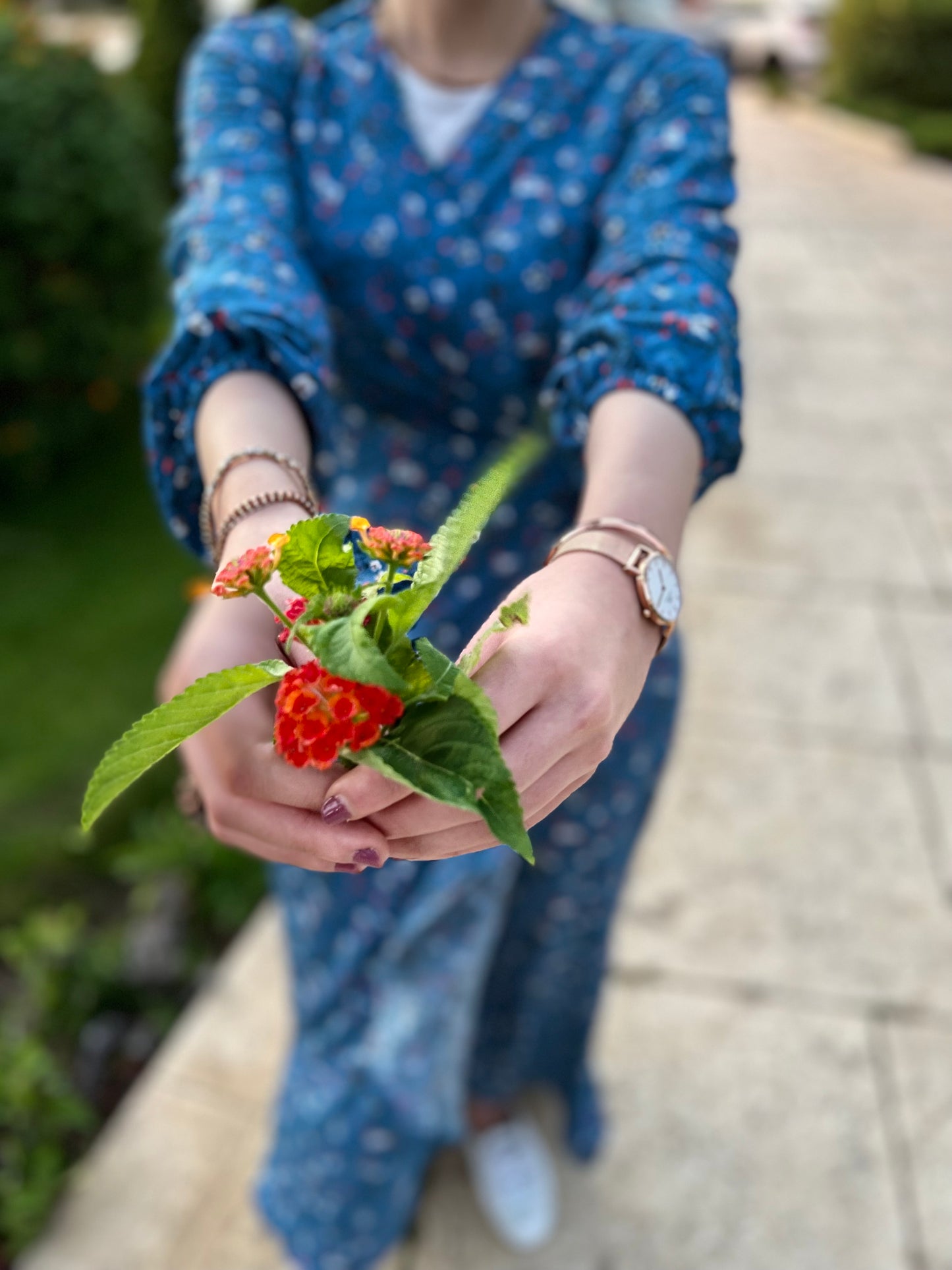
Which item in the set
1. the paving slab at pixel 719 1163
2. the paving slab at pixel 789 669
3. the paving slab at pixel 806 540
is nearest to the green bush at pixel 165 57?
the paving slab at pixel 806 540

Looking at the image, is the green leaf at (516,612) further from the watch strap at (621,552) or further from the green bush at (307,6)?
the green bush at (307,6)

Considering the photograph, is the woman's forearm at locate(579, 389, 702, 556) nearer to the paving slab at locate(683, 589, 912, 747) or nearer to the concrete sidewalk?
the concrete sidewalk

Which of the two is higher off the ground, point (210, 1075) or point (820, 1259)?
point (820, 1259)

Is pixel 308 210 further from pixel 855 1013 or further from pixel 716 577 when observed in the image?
pixel 716 577

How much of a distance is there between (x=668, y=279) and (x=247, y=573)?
65cm

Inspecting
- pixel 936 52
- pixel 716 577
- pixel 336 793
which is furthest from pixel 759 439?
pixel 936 52

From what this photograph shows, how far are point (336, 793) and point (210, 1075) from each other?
1736mm

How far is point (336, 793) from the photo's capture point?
778 millimetres

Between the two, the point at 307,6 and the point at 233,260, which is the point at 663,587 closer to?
the point at 233,260

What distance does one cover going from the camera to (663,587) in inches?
37.8

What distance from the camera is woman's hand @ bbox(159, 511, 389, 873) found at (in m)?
0.81

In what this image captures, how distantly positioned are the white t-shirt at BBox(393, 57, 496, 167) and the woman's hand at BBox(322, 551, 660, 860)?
821mm

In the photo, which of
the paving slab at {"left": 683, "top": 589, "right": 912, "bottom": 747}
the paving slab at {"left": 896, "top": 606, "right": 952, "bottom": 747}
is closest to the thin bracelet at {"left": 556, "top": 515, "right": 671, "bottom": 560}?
the paving slab at {"left": 683, "top": 589, "right": 912, "bottom": 747}

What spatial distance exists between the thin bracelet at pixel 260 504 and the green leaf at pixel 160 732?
0.27 metres
